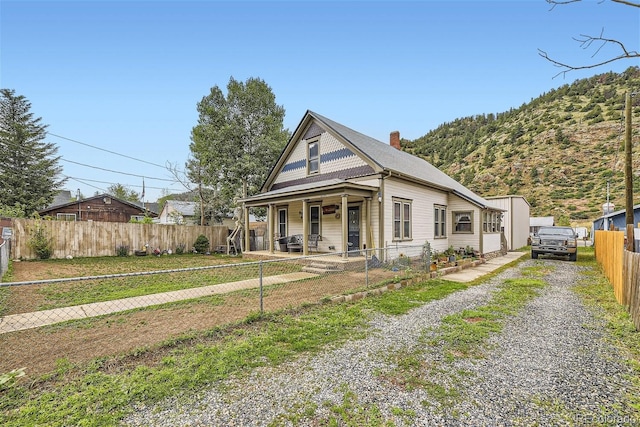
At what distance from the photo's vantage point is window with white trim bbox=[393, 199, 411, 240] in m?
12.6

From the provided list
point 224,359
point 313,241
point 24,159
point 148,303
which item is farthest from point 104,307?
point 24,159

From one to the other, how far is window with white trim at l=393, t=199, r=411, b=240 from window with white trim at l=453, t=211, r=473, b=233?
15.3ft

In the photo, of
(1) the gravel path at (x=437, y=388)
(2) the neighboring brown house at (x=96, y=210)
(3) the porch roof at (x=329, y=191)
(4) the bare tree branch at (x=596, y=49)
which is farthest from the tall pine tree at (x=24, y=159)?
(4) the bare tree branch at (x=596, y=49)

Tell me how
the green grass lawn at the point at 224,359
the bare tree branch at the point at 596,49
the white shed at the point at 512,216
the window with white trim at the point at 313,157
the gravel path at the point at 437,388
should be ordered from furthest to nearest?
1. the white shed at the point at 512,216
2. the window with white trim at the point at 313,157
3. the bare tree branch at the point at 596,49
4. the green grass lawn at the point at 224,359
5. the gravel path at the point at 437,388

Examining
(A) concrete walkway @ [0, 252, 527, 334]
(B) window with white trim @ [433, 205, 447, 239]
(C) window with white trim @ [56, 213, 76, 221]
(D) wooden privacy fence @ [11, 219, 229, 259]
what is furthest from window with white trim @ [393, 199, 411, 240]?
(C) window with white trim @ [56, 213, 76, 221]

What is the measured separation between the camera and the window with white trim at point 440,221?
15539 millimetres

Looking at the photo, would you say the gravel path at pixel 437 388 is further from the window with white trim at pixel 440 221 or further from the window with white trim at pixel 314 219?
the window with white trim at pixel 440 221

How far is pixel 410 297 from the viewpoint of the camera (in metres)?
7.22

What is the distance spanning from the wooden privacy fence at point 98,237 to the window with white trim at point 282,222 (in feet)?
21.9

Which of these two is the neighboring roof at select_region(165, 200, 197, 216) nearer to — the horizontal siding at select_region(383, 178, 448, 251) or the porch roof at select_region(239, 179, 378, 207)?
the porch roof at select_region(239, 179, 378, 207)

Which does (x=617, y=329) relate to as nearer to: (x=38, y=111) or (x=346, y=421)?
(x=346, y=421)

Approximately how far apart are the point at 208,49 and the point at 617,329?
1954 cm

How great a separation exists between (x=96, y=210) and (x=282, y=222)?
2242 cm

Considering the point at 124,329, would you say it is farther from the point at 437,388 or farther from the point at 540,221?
the point at 540,221
